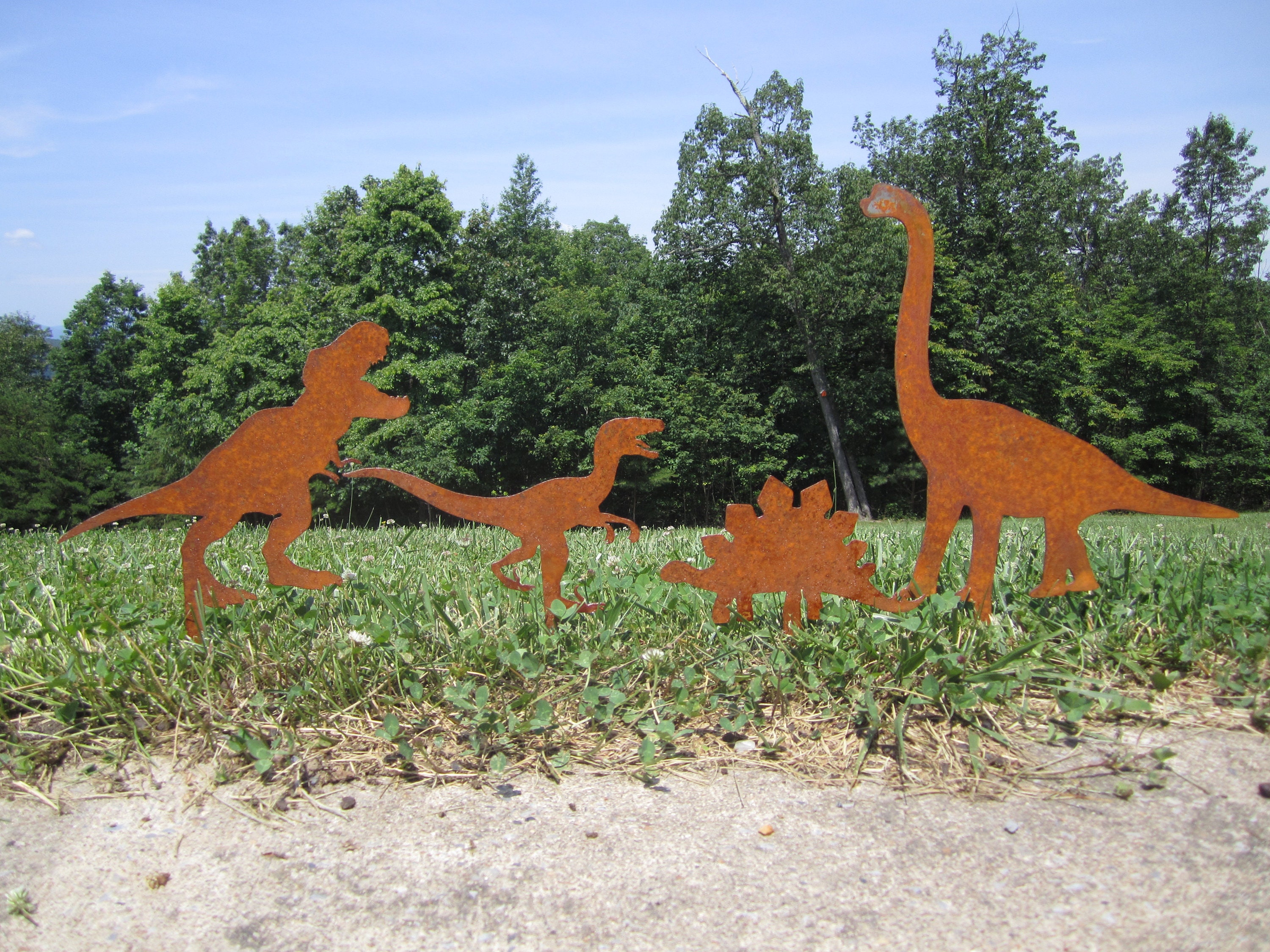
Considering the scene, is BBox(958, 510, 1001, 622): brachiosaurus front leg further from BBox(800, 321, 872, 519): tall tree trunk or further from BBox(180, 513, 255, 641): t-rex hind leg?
BBox(800, 321, 872, 519): tall tree trunk

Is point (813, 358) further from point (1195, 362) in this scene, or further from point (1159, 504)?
point (1159, 504)

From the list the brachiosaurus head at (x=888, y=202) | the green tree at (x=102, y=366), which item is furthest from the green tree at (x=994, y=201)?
the green tree at (x=102, y=366)

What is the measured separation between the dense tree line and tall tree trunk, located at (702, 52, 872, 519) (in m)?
0.08

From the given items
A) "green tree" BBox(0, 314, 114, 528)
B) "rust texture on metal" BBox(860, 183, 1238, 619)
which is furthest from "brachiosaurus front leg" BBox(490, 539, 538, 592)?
"green tree" BBox(0, 314, 114, 528)

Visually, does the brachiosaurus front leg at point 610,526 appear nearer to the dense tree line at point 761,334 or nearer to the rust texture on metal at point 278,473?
the rust texture on metal at point 278,473

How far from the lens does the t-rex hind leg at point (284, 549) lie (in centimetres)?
340

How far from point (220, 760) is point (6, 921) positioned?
2.06ft

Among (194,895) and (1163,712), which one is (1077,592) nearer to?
(1163,712)

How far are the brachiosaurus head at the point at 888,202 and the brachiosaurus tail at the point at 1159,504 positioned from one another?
1391 millimetres

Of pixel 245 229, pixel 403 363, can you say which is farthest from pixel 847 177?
pixel 245 229

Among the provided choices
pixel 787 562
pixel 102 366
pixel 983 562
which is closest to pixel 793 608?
pixel 787 562

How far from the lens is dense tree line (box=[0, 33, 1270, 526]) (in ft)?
71.5

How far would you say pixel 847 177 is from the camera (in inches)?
876

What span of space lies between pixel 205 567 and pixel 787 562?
2298 mm
